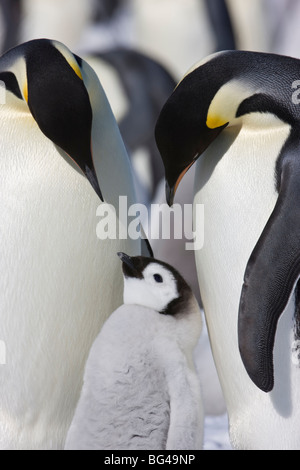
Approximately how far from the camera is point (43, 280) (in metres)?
2.05

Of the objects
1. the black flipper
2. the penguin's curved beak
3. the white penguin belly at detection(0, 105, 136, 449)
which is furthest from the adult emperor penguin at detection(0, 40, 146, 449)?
the black flipper

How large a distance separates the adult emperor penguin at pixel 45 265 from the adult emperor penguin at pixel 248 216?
226 mm

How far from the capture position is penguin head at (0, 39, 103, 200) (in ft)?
6.05

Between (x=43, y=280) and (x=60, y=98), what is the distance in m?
0.44

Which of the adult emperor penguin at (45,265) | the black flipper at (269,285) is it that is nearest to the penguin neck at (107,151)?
the adult emperor penguin at (45,265)

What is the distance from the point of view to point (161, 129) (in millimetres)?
1888

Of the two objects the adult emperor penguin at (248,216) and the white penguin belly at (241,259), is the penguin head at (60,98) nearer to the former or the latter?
the adult emperor penguin at (248,216)

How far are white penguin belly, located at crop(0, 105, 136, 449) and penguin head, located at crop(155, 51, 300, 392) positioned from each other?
254 mm

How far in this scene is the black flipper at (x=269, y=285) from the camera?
5.96 feet

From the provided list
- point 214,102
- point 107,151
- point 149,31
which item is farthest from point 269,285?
point 149,31

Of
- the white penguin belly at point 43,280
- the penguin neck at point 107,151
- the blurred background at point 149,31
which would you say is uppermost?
the penguin neck at point 107,151

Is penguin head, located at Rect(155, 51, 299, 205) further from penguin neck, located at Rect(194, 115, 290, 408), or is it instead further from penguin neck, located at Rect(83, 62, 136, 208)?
penguin neck, located at Rect(83, 62, 136, 208)

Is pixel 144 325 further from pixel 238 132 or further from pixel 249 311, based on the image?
pixel 238 132

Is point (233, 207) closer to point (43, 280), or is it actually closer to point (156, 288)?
point (156, 288)
